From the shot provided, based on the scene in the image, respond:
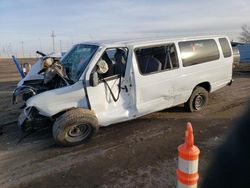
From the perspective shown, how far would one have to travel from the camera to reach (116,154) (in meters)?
4.79

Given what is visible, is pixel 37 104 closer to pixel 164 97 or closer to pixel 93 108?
pixel 93 108

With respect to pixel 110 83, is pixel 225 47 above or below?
above

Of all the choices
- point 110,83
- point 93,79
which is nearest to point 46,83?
point 93,79

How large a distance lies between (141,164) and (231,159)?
3.32m

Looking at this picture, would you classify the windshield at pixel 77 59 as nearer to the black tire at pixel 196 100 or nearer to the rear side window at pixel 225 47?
the black tire at pixel 196 100

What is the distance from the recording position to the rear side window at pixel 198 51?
6406 millimetres

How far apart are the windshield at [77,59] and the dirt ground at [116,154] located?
1.36m

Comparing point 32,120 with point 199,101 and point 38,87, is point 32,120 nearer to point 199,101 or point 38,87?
point 38,87

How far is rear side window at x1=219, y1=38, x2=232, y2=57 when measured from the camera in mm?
7188

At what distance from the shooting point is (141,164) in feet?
14.4

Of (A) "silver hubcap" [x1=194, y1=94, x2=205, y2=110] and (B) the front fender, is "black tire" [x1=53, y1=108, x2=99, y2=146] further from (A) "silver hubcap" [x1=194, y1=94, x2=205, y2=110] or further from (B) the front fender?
(A) "silver hubcap" [x1=194, y1=94, x2=205, y2=110]

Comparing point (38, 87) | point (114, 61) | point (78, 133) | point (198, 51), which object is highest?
point (198, 51)

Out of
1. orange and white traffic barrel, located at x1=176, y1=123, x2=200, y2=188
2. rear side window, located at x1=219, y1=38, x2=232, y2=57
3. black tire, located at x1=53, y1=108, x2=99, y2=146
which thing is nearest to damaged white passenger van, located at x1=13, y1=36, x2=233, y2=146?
black tire, located at x1=53, y1=108, x2=99, y2=146

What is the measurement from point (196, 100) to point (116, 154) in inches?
119
